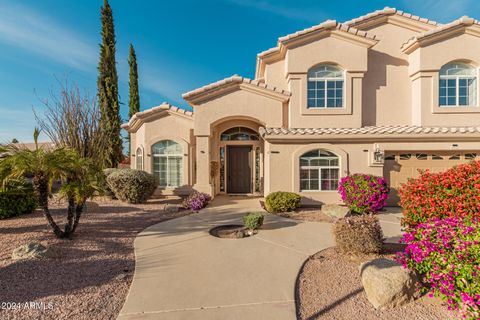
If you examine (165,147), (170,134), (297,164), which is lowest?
(297,164)

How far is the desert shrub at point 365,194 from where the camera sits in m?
8.66

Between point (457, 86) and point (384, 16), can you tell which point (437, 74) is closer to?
point (457, 86)

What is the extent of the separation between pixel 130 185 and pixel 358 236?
31.4 feet

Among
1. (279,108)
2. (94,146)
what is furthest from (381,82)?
(94,146)

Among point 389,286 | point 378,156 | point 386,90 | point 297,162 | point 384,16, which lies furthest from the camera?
point 384,16

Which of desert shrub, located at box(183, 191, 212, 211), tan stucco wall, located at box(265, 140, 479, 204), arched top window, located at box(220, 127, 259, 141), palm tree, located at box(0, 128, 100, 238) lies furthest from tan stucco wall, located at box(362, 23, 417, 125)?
palm tree, located at box(0, 128, 100, 238)

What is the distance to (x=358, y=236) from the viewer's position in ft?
16.1

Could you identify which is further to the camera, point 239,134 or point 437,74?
point 239,134

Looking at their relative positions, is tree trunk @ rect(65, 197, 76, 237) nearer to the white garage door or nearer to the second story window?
the second story window

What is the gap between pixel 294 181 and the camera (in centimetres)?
1041

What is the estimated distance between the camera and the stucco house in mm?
10297

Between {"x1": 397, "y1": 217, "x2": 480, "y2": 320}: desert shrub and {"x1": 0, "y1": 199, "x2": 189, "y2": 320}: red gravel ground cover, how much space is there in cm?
483

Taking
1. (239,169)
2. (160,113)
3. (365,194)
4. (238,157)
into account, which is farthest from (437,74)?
(160,113)

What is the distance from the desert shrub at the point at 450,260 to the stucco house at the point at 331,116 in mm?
6655
